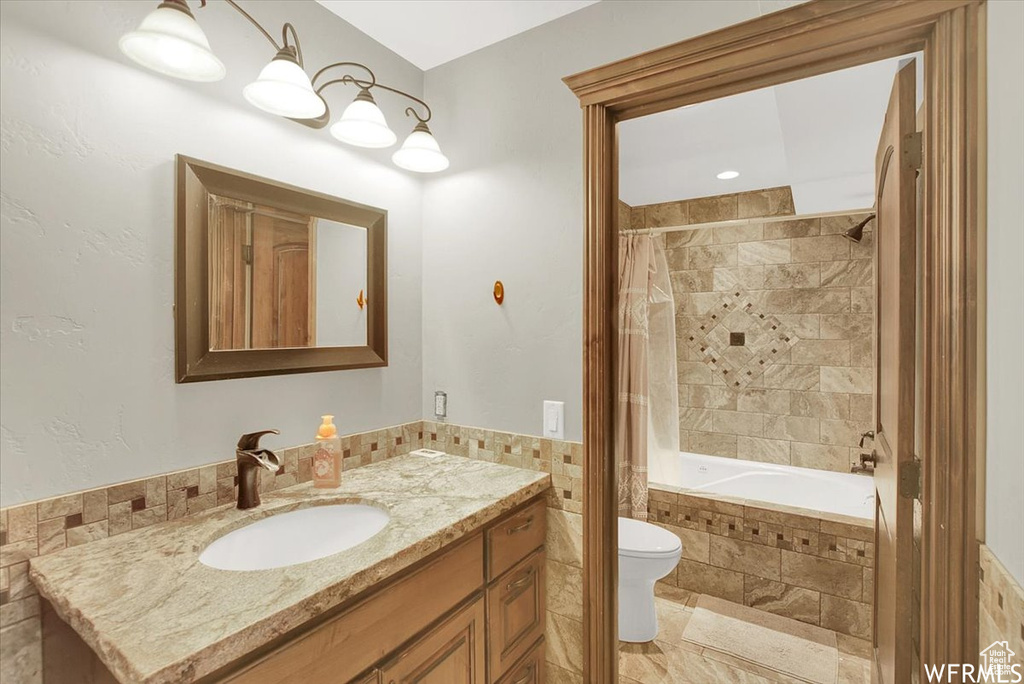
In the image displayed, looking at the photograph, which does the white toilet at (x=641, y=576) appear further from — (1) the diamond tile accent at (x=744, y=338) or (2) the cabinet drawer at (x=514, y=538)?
(1) the diamond tile accent at (x=744, y=338)

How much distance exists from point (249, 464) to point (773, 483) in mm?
3278

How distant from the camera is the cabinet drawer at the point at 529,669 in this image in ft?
4.71

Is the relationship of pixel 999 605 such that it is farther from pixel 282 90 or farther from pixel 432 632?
pixel 282 90

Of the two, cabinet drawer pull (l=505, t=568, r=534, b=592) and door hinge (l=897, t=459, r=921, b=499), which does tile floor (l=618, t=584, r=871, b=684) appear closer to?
cabinet drawer pull (l=505, t=568, r=534, b=592)

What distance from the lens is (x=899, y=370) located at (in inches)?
48.4

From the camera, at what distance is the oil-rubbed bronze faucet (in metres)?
1.25

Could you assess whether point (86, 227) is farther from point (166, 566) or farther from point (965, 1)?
point (965, 1)

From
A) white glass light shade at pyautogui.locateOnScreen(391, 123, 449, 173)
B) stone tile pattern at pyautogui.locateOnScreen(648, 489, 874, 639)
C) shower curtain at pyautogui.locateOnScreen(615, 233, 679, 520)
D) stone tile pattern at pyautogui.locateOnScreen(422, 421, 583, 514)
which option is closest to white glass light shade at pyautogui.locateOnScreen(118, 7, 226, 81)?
white glass light shade at pyautogui.locateOnScreen(391, 123, 449, 173)

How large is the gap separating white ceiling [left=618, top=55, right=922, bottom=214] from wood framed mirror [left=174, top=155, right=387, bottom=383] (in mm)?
1515

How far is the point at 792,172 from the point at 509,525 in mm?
2287

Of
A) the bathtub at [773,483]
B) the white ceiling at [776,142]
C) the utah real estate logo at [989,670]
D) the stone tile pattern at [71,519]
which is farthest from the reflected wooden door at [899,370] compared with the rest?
the stone tile pattern at [71,519]

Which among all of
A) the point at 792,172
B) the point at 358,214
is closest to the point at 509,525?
the point at 358,214

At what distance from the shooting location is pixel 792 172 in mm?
2436

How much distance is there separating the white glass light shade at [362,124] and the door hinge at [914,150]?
1412 millimetres
